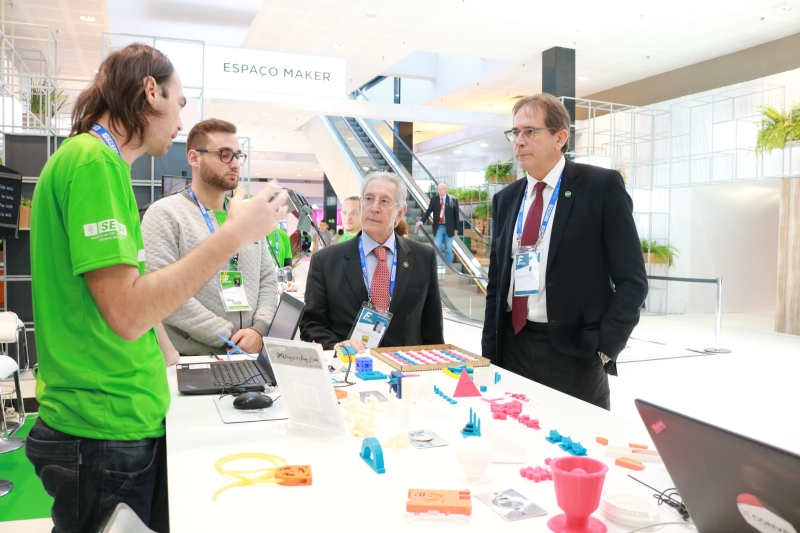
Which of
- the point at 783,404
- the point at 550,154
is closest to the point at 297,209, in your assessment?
the point at 550,154

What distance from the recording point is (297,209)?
5027mm

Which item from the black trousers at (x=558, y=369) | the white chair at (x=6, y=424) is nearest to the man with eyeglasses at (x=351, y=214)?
the white chair at (x=6, y=424)

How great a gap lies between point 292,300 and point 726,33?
34.4 feet

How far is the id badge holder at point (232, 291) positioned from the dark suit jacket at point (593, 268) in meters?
1.29

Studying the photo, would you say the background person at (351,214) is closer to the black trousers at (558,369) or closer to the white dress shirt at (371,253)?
the white dress shirt at (371,253)

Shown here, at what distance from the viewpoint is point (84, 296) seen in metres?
1.27

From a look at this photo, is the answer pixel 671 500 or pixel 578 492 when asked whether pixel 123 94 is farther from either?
pixel 671 500

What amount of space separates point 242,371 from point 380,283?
2.86 feet

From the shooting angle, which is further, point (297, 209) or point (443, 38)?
point (443, 38)

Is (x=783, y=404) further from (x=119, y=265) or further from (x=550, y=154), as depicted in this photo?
(x=119, y=265)

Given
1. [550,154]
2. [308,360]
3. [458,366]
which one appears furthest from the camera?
[550,154]

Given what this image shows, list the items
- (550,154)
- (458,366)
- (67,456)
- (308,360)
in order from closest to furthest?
(67,456) < (308,360) < (458,366) < (550,154)

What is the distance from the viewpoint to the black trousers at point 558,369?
8.17 feet

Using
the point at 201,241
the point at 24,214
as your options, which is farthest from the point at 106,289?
the point at 24,214
